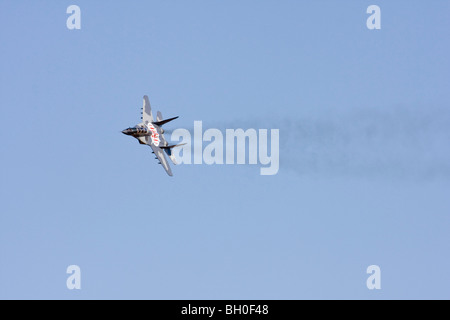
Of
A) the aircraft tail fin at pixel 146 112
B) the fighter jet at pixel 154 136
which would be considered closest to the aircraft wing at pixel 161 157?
the fighter jet at pixel 154 136

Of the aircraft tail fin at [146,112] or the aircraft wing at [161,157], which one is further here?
the aircraft tail fin at [146,112]

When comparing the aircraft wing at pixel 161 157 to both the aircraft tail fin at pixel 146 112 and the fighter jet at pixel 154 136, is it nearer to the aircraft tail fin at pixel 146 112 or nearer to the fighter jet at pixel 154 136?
the fighter jet at pixel 154 136

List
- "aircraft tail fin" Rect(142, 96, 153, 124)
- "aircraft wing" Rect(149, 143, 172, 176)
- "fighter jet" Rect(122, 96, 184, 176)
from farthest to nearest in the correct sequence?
"aircraft tail fin" Rect(142, 96, 153, 124) < "aircraft wing" Rect(149, 143, 172, 176) < "fighter jet" Rect(122, 96, 184, 176)

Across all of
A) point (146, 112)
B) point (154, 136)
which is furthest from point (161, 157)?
point (146, 112)

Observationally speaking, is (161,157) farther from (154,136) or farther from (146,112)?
(146,112)

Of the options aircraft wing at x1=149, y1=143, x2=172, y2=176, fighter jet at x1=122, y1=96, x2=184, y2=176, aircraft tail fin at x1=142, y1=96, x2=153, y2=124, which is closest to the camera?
fighter jet at x1=122, y1=96, x2=184, y2=176

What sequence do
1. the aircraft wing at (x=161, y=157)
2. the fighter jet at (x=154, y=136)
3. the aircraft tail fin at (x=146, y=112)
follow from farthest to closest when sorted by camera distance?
the aircraft tail fin at (x=146, y=112)
the aircraft wing at (x=161, y=157)
the fighter jet at (x=154, y=136)

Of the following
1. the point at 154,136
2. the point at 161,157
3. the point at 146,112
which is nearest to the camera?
the point at 161,157

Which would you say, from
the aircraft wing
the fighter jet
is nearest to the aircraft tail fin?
the fighter jet

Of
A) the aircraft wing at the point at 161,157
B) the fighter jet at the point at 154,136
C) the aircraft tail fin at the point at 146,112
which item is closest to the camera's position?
the fighter jet at the point at 154,136

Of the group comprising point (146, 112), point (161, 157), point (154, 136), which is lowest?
point (161, 157)

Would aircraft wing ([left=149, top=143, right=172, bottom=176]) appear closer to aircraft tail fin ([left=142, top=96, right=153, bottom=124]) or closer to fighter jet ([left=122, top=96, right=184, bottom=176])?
fighter jet ([left=122, top=96, right=184, bottom=176])
